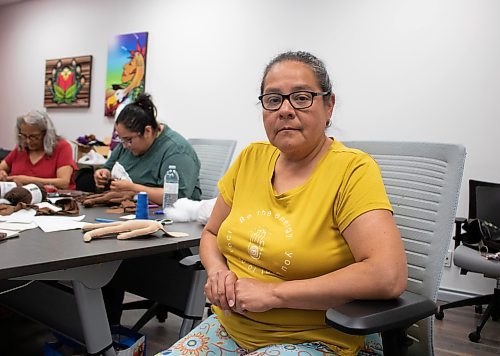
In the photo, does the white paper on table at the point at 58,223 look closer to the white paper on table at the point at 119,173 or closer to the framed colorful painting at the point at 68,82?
the white paper on table at the point at 119,173

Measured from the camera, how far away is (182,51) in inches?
178

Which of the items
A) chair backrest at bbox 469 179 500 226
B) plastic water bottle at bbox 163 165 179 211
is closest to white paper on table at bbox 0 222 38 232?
plastic water bottle at bbox 163 165 179 211

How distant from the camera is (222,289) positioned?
1.12 m

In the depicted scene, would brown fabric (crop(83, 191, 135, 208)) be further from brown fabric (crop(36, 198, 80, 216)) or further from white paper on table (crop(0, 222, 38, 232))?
white paper on table (crop(0, 222, 38, 232))

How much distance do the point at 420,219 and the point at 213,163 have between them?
1.55 m

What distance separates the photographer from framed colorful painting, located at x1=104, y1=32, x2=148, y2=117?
15.6 feet

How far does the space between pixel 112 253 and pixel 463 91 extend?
9.19 ft

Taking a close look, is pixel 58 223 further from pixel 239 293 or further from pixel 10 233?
pixel 239 293

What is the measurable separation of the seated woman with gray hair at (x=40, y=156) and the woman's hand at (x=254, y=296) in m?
2.19

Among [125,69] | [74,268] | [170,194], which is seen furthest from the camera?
[125,69]

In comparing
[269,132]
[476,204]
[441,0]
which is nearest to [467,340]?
[476,204]

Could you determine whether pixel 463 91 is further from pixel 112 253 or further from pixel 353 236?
pixel 112 253

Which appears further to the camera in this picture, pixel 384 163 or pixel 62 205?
pixel 62 205

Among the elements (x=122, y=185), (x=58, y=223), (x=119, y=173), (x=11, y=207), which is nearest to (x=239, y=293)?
(x=58, y=223)
